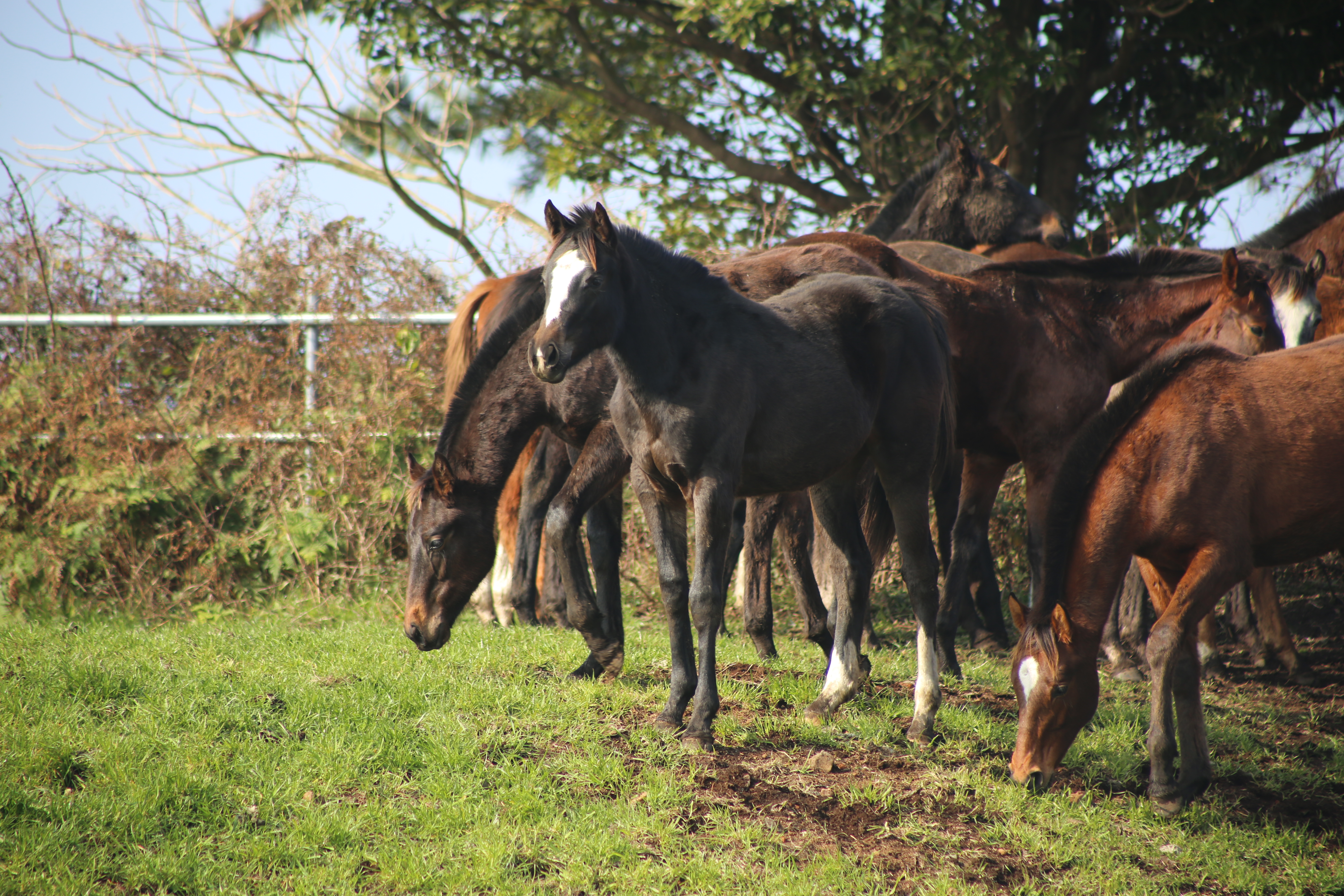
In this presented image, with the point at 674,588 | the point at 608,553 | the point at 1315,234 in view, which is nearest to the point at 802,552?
the point at 608,553

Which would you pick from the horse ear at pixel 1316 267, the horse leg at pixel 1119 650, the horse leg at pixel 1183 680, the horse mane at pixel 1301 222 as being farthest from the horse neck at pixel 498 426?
the horse mane at pixel 1301 222

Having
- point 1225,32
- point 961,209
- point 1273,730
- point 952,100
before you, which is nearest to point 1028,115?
point 952,100

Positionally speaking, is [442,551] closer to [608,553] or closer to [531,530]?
[608,553]

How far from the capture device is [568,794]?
12.0 ft

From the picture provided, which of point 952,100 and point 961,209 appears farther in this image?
point 952,100

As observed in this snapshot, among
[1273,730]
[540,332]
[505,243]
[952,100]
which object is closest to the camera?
[540,332]

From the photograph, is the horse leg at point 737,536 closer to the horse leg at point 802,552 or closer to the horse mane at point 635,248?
the horse leg at point 802,552

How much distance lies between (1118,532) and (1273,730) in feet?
6.52

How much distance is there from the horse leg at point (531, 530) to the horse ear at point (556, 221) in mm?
2822

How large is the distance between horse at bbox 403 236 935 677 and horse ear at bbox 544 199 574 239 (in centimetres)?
132

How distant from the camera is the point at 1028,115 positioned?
10969 mm

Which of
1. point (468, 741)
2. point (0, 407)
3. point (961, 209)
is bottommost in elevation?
point (468, 741)

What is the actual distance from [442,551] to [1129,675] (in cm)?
415

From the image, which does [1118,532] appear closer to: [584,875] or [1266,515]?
[1266,515]
